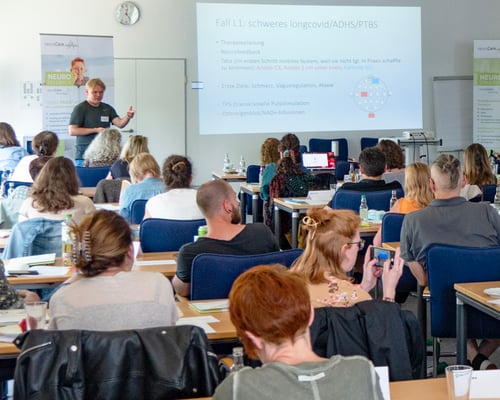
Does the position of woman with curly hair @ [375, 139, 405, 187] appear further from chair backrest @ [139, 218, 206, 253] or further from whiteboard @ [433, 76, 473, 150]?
whiteboard @ [433, 76, 473, 150]

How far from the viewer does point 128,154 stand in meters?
7.76

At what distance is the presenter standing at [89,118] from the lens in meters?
9.45

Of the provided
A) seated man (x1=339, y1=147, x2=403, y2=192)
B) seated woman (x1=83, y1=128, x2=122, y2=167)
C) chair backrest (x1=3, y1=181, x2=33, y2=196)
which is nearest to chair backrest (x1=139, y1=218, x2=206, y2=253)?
seated man (x1=339, y1=147, x2=403, y2=192)

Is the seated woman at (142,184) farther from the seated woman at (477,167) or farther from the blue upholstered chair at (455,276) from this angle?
the seated woman at (477,167)

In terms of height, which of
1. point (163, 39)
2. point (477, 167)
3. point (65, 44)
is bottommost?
point (477, 167)

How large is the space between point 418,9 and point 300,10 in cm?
193

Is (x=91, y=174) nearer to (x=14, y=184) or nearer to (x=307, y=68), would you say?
(x=14, y=184)

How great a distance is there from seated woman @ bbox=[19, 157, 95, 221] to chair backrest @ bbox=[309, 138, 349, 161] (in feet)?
24.2

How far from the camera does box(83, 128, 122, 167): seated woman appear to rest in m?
8.39

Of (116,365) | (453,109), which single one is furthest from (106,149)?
(453,109)

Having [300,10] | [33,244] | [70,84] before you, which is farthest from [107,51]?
[33,244]

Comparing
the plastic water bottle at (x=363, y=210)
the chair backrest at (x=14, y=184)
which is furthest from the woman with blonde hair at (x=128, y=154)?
the plastic water bottle at (x=363, y=210)

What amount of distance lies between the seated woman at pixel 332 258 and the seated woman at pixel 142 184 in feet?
10.3

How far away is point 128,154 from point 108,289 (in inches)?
197
